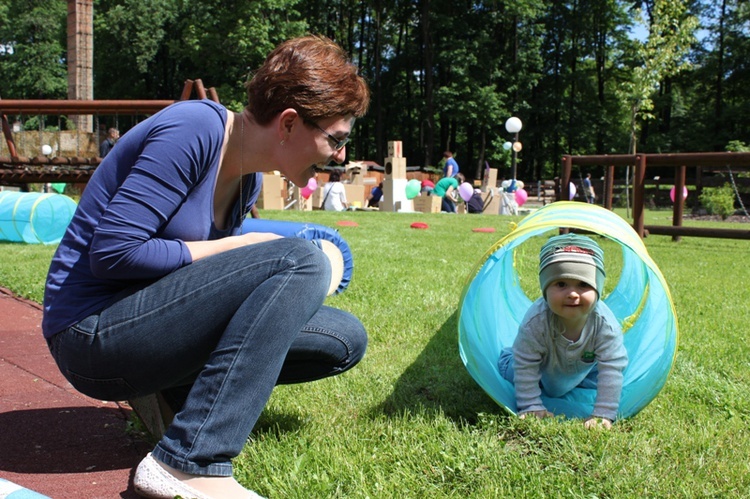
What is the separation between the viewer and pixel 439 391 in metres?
2.90

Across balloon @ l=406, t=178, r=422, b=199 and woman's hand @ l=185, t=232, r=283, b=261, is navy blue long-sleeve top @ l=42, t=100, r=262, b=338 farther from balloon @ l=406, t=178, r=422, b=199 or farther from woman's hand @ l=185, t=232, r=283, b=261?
balloon @ l=406, t=178, r=422, b=199

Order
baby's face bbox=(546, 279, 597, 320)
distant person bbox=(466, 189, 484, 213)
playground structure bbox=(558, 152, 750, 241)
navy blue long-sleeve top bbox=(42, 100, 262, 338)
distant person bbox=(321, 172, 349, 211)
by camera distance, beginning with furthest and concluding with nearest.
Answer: distant person bbox=(466, 189, 484, 213) < distant person bbox=(321, 172, 349, 211) < playground structure bbox=(558, 152, 750, 241) < baby's face bbox=(546, 279, 597, 320) < navy blue long-sleeve top bbox=(42, 100, 262, 338)

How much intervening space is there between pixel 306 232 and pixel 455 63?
115 feet

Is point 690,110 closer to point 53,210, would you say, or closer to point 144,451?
point 53,210

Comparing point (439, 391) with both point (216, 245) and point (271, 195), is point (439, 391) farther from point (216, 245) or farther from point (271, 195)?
point (271, 195)

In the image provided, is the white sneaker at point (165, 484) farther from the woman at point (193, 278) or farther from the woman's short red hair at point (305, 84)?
the woman's short red hair at point (305, 84)

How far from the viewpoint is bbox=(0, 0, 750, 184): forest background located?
37.0 meters

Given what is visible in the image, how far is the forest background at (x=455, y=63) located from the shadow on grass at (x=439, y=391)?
32.5m

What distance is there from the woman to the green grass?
1.09ft

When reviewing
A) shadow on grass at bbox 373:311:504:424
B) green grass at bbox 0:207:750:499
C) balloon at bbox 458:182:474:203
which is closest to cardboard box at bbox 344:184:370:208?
balloon at bbox 458:182:474:203

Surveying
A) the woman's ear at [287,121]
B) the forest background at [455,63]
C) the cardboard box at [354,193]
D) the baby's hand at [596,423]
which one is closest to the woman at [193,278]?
the woman's ear at [287,121]

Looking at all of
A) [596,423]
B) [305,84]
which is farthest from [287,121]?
[596,423]

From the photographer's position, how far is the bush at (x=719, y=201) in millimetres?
20312

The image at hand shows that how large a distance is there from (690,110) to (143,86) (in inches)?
1299
